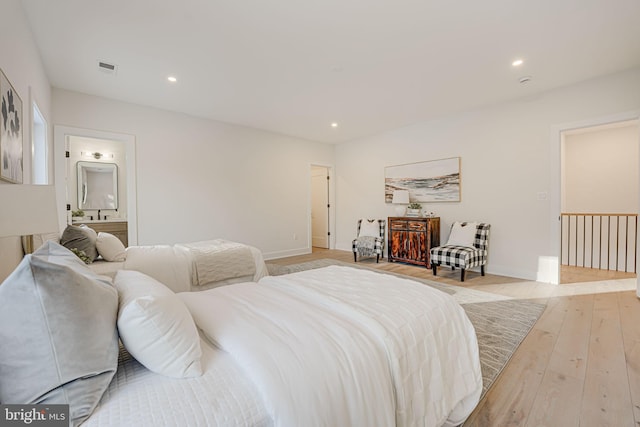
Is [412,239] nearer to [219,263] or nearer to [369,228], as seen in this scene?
[369,228]

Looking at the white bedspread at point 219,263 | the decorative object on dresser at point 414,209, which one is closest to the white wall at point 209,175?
the white bedspread at point 219,263

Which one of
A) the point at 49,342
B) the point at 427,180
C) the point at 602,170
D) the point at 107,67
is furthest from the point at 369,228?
the point at 49,342

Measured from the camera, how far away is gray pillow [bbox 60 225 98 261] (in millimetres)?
2551

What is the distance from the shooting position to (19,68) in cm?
208

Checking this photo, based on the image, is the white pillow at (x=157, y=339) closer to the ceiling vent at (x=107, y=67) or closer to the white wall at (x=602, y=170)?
the ceiling vent at (x=107, y=67)

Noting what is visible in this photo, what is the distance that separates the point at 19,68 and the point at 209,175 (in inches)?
109

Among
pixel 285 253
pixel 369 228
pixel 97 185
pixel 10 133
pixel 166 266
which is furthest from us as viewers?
pixel 285 253

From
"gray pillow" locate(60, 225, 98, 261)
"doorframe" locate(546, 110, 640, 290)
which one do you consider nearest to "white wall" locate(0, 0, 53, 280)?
"gray pillow" locate(60, 225, 98, 261)

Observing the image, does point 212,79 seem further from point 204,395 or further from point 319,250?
point 319,250

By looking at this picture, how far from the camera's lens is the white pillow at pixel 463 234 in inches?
168

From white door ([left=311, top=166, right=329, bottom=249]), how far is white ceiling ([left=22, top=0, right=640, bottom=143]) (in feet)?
9.78

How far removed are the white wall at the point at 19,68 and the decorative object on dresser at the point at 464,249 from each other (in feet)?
14.4

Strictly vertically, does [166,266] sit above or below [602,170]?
below

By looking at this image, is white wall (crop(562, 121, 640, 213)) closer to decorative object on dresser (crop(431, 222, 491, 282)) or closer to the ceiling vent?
decorative object on dresser (crop(431, 222, 491, 282))
